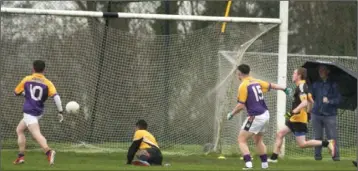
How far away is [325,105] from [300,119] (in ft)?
4.76

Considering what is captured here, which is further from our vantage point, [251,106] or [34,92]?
[34,92]

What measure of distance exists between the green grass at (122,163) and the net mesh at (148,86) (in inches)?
33.2

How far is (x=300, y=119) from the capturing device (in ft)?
45.3

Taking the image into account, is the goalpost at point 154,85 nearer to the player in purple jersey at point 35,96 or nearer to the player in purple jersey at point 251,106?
the player in purple jersey at point 35,96

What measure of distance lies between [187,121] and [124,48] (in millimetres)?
2153

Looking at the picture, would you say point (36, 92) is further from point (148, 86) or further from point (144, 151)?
point (148, 86)

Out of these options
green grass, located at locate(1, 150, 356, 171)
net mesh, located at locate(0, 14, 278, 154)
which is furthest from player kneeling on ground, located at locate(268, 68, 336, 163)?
net mesh, located at locate(0, 14, 278, 154)

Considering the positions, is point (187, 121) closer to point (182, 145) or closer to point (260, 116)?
point (182, 145)

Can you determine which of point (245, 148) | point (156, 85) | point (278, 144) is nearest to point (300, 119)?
point (278, 144)

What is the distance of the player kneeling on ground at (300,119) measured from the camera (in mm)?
13508

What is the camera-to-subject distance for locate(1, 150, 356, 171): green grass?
12.1 m

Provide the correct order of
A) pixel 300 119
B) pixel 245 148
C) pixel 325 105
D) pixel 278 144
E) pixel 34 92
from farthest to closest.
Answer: pixel 325 105
pixel 278 144
pixel 300 119
pixel 34 92
pixel 245 148

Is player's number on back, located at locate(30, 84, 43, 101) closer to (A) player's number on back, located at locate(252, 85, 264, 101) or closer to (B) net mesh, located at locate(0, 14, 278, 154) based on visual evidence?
(A) player's number on back, located at locate(252, 85, 264, 101)

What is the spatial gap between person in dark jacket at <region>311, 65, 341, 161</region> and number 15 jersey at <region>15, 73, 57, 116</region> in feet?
17.9
